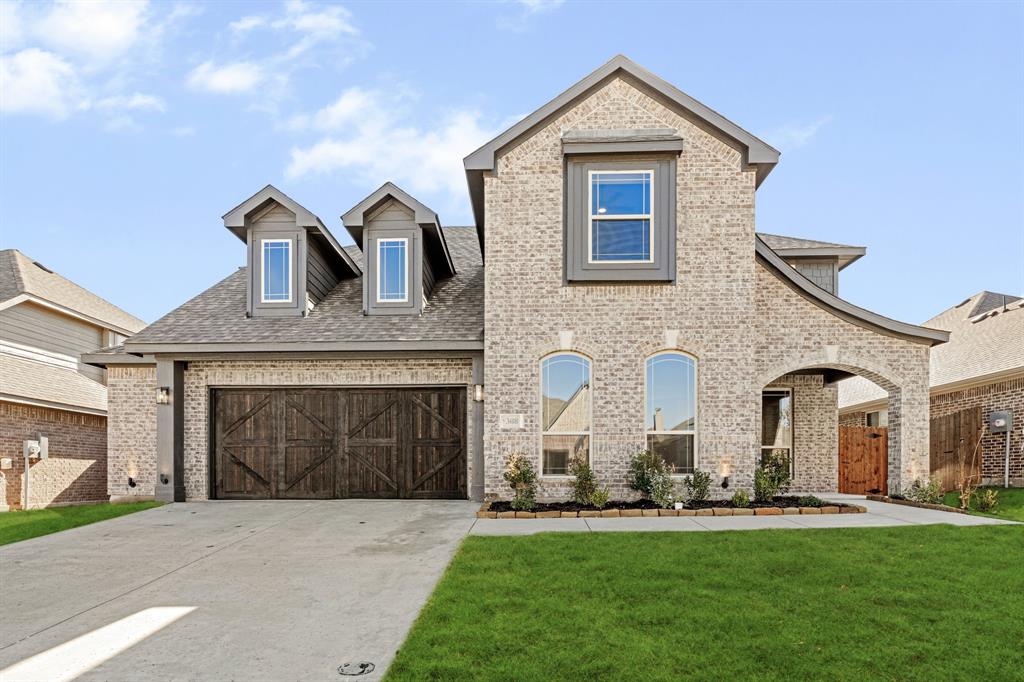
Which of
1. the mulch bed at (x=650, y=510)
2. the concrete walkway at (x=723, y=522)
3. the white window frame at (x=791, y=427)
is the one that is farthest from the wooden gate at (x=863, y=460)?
the mulch bed at (x=650, y=510)

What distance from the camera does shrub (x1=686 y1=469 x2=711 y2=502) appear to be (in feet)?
39.3

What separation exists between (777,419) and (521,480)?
6902 millimetres

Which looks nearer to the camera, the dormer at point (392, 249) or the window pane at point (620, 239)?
the window pane at point (620, 239)

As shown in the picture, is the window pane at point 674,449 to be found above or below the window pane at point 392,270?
below

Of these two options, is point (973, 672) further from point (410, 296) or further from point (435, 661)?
point (410, 296)

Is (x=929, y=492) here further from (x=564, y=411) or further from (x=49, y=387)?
(x=49, y=387)

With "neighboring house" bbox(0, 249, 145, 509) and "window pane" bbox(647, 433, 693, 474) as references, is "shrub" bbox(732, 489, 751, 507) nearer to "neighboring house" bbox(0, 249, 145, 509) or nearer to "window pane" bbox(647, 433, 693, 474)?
"window pane" bbox(647, 433, 693, 474)

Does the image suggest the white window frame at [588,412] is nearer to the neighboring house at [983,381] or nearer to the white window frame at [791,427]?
the white window frame at [791,427]

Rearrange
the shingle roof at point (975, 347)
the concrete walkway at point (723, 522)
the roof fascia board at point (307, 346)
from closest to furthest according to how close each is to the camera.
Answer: the concrete walkway at point (723, 522)
the roof fascia board at point (307, 346)
the shingle roof at point (975, 347)

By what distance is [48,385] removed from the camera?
58.2 feet

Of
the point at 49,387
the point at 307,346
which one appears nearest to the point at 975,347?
the point at 307,346

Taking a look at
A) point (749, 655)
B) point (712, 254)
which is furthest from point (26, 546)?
point (712, 254)

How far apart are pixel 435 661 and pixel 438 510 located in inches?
286

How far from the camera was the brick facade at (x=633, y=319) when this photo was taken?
12344 mm
